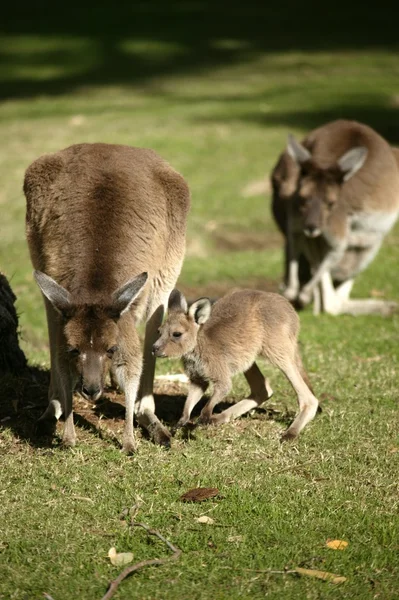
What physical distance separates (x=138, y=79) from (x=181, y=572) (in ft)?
62.3

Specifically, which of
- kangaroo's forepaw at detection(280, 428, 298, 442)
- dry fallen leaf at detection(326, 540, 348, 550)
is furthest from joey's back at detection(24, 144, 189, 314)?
dry fallen leaf at detection(326, 540, 348, 550)

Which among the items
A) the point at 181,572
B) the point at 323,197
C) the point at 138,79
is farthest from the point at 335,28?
the point at 181,572

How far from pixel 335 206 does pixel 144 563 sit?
5.76m

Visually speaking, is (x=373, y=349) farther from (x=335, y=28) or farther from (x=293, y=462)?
(x=335, y=28)

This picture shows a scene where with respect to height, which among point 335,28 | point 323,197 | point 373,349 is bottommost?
point 335,28

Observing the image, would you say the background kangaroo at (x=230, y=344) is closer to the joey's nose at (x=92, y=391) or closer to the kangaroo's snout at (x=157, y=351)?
the kangaroo's snout at (x=157, y=351)

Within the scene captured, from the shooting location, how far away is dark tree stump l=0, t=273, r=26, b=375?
5840 mm

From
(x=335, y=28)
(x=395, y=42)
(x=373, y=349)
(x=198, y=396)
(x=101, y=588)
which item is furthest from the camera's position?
(x=335, y=28)

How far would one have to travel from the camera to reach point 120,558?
3.88 metres

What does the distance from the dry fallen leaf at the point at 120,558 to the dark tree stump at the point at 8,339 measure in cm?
225

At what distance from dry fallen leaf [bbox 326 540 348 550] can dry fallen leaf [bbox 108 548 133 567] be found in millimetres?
844

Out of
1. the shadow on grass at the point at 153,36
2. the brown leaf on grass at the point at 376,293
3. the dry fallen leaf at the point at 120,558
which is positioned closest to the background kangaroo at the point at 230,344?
the dry fallen leaf at the point at 120,558

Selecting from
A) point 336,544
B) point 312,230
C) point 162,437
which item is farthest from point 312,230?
point 336,544

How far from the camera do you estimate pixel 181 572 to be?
3.81m
